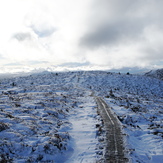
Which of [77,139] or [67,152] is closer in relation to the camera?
[67,152]

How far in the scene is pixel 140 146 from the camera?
924 centimetres

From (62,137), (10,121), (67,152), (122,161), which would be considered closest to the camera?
(122,161)

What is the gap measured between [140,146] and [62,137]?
5535 mm

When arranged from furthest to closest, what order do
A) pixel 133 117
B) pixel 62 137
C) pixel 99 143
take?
1. pixel 133 117
2. pixel 62 137
3. pixel 99 143

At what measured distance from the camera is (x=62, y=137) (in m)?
9.87

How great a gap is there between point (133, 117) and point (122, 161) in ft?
30.6

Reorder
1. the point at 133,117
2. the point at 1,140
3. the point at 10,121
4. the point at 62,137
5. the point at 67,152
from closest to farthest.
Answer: the point at 1,140 → the point at 67,152 → the point at 62,137 → the point at 10,121 → the point at 133,117

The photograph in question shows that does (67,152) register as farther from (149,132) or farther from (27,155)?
(149,132)

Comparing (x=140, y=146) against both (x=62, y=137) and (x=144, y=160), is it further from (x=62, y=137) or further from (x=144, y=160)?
(x=62, y=137)

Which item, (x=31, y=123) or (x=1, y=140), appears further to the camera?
(x=31, y=123)

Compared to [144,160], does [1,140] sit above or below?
above

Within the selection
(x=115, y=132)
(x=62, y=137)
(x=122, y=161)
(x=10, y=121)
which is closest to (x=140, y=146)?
(x=115, y=132)

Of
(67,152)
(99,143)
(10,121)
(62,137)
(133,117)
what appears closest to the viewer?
(67,152)

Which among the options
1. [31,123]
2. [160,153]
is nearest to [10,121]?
[31,123]
